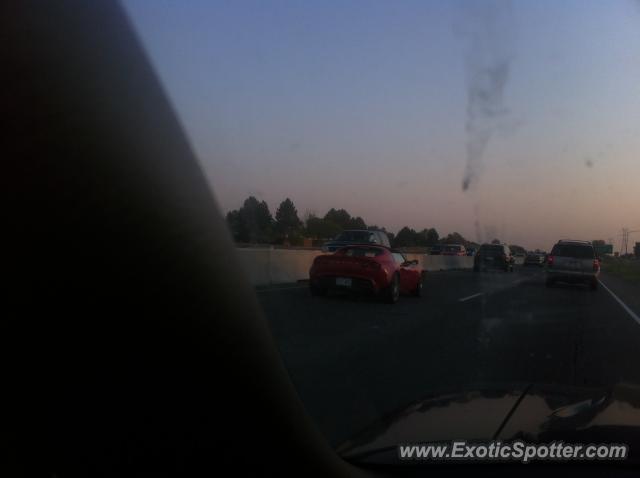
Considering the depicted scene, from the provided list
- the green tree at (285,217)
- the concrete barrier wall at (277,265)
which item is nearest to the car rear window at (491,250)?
the concrete barrier wall at (277,265)

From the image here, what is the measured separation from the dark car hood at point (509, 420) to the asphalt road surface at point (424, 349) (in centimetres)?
54

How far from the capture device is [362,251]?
16.3m

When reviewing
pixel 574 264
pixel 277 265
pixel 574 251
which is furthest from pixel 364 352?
pixel 574 251

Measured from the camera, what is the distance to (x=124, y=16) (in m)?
2.04

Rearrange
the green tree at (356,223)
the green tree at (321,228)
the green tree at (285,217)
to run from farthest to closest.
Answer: the green tree at (356,223) < the green tree at (321,228) < the green tree at (285,217)

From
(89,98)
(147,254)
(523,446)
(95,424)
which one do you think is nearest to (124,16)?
(89,98)

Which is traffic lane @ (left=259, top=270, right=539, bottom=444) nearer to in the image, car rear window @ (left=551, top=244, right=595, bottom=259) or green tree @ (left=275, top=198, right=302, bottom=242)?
green tree @ (left=275, top=198, right=302, bottom=242)

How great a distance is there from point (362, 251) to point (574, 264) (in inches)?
523

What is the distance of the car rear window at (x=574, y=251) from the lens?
26297 mm

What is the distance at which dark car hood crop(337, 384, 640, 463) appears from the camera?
3.18 metres

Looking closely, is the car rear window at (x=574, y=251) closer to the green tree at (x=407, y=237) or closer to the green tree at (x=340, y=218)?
the green tree at (x=340, y=218)

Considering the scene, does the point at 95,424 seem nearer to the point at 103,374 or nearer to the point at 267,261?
the point at 103,374

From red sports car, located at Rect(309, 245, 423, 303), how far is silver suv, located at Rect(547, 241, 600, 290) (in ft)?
40.1

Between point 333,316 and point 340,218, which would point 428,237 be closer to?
point 340,218
